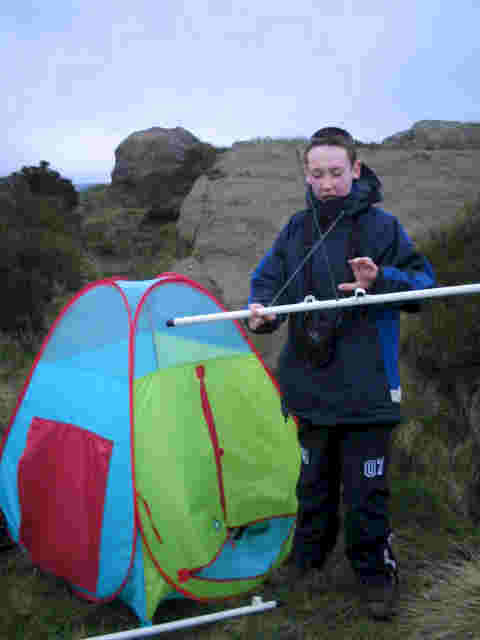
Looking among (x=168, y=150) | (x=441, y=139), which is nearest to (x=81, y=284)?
(x=441, y=139)

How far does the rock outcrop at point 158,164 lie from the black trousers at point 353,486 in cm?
1171

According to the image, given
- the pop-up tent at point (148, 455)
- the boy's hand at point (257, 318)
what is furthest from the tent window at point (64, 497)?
the boy's hand at point (257, 318)

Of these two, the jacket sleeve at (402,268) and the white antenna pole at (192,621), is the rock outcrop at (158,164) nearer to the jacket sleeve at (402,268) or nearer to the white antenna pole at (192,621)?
the jacket sleeve at (402,268)

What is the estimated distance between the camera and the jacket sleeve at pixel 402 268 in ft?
8.31

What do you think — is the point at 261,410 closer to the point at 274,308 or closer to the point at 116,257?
the point at 274,308

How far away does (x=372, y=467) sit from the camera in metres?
2.70

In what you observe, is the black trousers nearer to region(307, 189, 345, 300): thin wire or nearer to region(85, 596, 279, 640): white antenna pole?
region(85, 596, 279, 640): white antenna pole

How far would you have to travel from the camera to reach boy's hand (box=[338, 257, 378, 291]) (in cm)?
247

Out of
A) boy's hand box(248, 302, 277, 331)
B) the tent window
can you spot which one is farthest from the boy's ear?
the tent window

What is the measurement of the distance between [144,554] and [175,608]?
17.1 inches

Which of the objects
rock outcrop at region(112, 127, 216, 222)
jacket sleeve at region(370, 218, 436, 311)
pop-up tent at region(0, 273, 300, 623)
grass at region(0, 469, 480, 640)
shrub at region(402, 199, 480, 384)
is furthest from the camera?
rock outcrop at region(112, 127, 216, 222)

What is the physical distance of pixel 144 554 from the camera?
305 centimetres

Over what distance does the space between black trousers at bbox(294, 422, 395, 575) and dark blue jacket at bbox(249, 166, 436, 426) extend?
112 mm

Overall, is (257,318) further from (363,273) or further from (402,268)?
(402,268)
